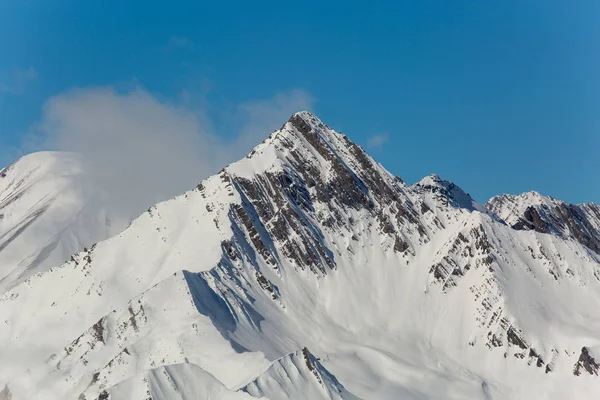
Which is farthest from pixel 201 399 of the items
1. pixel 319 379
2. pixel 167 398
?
pixel 319 379

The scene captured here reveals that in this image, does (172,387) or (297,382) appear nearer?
(172,387)

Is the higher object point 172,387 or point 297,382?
point 297,382

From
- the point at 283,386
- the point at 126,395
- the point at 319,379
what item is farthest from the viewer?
the point at 319,379

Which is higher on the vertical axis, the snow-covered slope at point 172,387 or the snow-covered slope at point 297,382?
the snow-covered slope at point 297,382

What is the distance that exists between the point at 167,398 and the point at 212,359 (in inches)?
1875

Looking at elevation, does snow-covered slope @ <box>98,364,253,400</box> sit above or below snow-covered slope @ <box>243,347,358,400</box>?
below

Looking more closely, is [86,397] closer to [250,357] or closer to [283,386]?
[250,357]

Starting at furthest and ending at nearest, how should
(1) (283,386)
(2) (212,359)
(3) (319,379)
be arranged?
1. (2) (212,359)
2. (3) (319,379)
3. (1) (283,386)

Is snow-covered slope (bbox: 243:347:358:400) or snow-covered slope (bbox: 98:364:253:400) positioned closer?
snow-covered slope (bbox: 98:364:253:400)

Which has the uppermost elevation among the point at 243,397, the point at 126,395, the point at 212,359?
the point at 212,359

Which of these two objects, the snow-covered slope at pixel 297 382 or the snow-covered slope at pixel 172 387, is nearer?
the snow-covered slope at pixel 172 387

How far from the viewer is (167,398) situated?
144m

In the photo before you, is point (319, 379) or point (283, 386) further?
point (319, 379)

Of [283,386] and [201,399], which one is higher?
[283,386]
